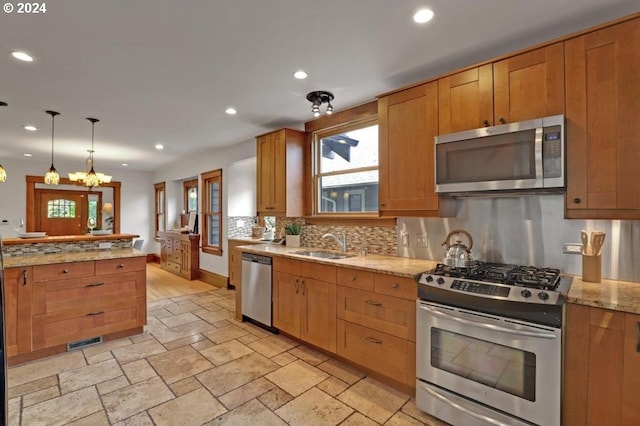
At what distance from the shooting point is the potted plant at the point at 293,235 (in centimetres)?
386

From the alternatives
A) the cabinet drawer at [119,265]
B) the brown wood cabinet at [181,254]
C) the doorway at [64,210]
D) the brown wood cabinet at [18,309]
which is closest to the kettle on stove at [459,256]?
the cabinet drawer at [119,265]

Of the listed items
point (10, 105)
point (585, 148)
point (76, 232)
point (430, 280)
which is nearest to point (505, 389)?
point (430, 280)

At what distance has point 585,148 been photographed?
1.79m

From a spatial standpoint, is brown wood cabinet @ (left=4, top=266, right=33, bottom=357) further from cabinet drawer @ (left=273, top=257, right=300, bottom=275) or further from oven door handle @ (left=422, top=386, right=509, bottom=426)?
oven door handle @ (left=422, top=386, right=509, bottom=426)

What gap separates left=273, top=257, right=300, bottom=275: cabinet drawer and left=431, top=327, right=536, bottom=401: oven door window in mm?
1429

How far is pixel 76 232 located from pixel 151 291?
4.35 metres

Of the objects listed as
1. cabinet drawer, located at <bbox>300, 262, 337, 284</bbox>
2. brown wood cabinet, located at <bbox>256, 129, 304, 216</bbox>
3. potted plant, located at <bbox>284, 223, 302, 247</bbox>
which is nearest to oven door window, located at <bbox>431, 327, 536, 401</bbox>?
cabinet drawer, located at <bbox>300, 262, 337, 284</bbox>

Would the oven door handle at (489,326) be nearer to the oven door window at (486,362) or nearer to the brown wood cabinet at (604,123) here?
the oven door window at (486,362)

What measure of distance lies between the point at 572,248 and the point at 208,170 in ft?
18.6

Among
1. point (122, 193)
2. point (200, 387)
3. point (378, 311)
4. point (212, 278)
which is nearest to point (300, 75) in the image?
point (378, 311)

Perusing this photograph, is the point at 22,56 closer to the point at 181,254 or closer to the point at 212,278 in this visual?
the point at 212,278

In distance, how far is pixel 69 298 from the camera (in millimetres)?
2967

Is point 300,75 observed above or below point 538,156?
above

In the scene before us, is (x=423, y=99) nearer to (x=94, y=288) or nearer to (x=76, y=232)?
(x=94, y=288)
